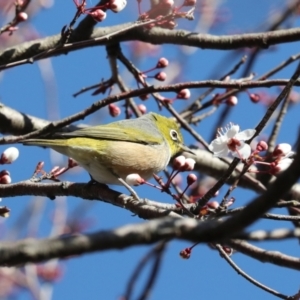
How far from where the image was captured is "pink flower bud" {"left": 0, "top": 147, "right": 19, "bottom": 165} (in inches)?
143

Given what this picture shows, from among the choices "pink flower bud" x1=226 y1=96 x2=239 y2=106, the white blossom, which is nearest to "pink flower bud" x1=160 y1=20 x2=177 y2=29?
"pink flower bud" x1=226 y1=96 x2=239 y2=106

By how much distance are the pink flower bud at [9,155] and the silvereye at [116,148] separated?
205mm

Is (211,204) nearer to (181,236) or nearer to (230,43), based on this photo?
(230,43)

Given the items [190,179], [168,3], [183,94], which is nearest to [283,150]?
[190,179]

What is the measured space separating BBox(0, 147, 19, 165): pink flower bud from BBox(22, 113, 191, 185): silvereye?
0.21 m

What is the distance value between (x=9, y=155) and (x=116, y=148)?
1.09 metres

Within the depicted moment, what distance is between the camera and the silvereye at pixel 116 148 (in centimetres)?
436

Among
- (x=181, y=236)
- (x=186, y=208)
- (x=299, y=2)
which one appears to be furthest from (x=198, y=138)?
(x=181, y=236)

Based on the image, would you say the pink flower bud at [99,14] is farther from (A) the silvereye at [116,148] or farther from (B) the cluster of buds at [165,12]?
(A) the silvereye at [116,148]

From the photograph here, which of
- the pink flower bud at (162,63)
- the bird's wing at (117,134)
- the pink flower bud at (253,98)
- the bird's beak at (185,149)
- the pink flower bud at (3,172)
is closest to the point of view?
the pink flower bud at (3,172)

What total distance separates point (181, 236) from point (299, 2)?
331cm

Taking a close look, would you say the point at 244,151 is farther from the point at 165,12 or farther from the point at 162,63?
the point at 162,63

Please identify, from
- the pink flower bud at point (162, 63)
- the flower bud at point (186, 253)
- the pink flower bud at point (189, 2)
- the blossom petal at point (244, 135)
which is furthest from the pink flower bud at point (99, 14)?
the flower bud at point (186, 253)

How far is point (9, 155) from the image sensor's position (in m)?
3.65
